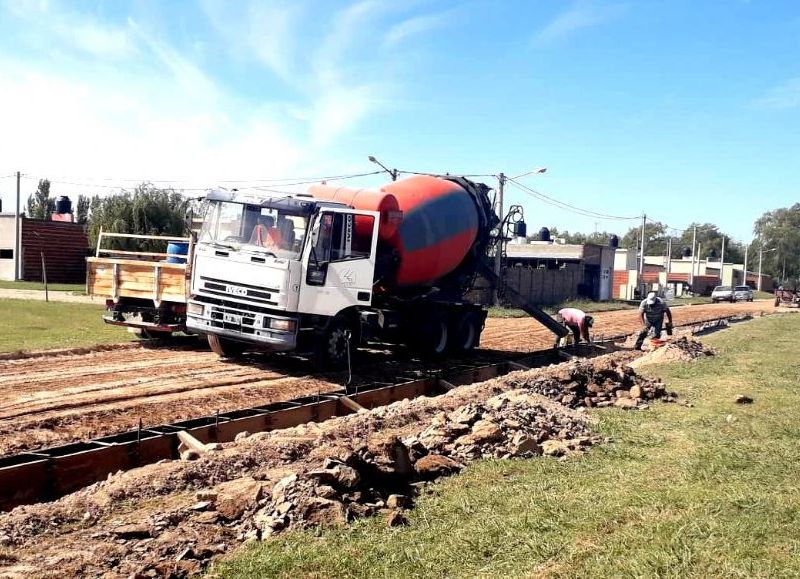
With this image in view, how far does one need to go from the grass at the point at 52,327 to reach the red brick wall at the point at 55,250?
69.8 ft

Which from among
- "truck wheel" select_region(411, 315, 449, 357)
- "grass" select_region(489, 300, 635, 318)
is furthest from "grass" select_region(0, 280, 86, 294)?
"truck wheel" select_region(411, 315, 449, 357)

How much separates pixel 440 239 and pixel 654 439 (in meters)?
8.69

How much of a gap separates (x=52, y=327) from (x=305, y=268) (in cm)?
945

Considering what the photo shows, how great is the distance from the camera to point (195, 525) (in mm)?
5410

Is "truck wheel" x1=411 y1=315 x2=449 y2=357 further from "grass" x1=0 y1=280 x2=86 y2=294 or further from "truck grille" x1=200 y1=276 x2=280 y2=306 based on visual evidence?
"grass" x1=0 y1=280 x2=86 y2=294

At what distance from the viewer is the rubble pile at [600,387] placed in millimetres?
11000

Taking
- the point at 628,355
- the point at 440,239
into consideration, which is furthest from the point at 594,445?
the point at 628,355

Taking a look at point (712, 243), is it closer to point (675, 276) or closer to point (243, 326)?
point (675, 276)

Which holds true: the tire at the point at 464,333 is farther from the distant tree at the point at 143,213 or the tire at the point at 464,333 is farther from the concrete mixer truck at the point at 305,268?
the distant tree at the point at 143,213

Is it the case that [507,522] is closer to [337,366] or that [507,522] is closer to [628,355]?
[337,366]

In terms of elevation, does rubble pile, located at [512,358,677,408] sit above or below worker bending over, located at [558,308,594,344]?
below

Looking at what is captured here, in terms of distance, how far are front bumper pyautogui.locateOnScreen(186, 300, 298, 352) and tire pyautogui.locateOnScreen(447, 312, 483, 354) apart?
5.71 m

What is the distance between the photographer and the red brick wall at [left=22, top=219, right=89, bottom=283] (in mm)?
45938

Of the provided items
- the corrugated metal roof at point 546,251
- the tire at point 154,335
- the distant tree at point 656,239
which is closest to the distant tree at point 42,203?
the corrugated metal roof at point 546,251
